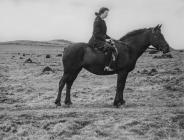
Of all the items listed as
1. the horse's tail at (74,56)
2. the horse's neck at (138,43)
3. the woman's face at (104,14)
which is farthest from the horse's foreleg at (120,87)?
the woman's face at (104,14)

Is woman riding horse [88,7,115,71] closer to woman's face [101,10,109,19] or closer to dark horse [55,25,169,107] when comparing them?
woman's face [101,10,109,19]

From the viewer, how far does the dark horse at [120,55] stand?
15.2 meters

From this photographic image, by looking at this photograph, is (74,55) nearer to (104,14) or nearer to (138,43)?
(104,14)

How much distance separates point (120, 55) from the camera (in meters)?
15.2

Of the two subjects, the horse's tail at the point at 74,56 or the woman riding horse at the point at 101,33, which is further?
the horse's tail at the point at 74,56

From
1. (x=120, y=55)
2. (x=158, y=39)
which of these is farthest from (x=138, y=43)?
(x=120, y=55)

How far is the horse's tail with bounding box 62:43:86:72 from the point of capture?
50.0 ft

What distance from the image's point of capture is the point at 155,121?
12.0 m

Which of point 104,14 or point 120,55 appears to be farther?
point 120,55

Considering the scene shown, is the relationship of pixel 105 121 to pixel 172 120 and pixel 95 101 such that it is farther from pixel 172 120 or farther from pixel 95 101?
pixel 95 101

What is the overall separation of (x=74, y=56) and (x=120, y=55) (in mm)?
1685

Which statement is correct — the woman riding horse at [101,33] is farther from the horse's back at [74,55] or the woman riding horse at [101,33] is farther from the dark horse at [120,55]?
the horse's back at [74,55]

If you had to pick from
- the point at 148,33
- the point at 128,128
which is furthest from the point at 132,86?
the point at 128,128

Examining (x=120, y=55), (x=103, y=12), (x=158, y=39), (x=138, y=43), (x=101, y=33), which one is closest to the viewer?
(x=103, y=12)
